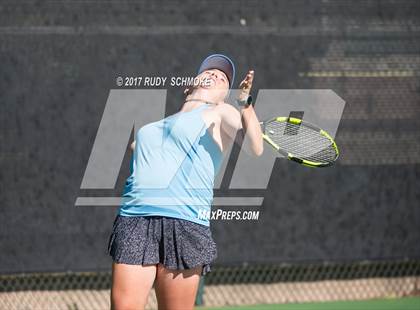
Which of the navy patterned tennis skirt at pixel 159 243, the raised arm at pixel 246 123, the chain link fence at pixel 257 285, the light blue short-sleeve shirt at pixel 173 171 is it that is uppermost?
the raised arm at pixel 246 123

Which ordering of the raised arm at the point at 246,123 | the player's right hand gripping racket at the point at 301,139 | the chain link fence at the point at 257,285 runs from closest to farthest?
the raised arm at the point at 246,123, the player's right hand gripping racket at the point at 301,139, the chain link fence at the point at 257,285

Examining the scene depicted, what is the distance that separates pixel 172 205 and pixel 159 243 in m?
0.18

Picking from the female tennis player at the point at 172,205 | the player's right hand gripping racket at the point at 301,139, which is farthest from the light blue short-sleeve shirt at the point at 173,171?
the player's right hand gripping racket at the point at 301,139

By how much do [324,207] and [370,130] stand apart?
67 cm

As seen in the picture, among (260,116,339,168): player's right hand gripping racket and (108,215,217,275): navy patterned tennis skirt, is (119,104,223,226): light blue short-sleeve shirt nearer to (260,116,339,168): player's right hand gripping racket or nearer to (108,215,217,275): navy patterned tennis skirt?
(108,215,217,275): navy patterned tennis skirt

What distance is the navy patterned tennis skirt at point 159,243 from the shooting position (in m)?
3.71

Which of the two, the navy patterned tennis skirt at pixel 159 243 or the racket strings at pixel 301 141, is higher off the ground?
the racket strings at pixel 301 141

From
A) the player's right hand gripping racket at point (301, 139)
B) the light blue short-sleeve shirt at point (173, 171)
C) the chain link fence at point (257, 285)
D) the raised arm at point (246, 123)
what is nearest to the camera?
the raised arm at point (246, 123)

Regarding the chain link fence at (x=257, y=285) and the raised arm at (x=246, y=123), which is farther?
the chain link fence at (x=257, y=285)

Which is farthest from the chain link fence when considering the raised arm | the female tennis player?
the raised arm

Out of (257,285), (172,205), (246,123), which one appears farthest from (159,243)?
(257,285)

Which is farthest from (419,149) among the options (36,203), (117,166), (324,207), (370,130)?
(36,203)

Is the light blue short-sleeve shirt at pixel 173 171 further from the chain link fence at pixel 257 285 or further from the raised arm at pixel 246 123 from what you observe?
the chain link fence at pixel 257 285

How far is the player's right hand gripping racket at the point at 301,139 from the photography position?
4.67 m
